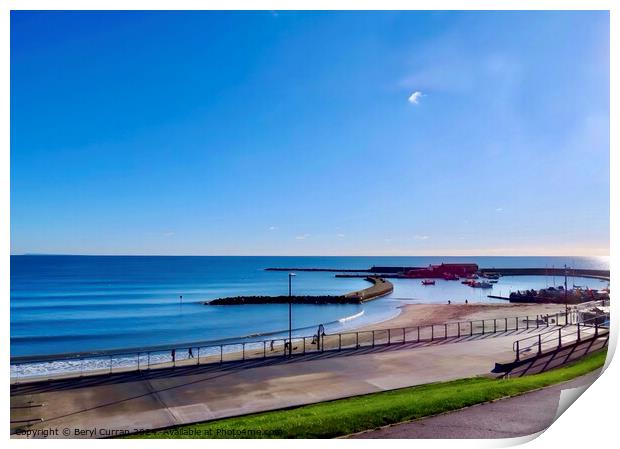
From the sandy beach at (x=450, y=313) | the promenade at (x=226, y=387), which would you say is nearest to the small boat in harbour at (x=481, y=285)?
the sandy beach at (x=450, y=313)

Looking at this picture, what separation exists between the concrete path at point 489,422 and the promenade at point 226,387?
143 inches

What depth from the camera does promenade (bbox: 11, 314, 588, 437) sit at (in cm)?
1090

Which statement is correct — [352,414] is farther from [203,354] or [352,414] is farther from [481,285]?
[481,285]

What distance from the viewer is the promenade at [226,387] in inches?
429

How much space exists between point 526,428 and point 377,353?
A: 9.77 m

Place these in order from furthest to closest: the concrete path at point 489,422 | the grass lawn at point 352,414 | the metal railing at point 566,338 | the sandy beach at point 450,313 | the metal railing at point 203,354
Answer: the sandy beach at point 450,313
the metal railing at point 203,354
the metal railing at point 566,338
the grass lawn at point 352,414
the concrete path at point 489,422

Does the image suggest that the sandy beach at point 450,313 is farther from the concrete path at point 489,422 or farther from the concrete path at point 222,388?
the concrete path at point 489,422

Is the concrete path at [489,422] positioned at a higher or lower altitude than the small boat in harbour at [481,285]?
higher

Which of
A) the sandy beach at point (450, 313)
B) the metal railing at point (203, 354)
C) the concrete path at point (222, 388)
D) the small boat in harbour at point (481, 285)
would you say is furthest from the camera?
the small boat in harbour at point (481, 285)

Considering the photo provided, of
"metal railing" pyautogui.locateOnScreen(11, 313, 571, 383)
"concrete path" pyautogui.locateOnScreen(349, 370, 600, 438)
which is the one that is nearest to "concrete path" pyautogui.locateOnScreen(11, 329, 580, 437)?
"metal railing" pyautogui.locateOnScreen(11, 313, 571, 383)
